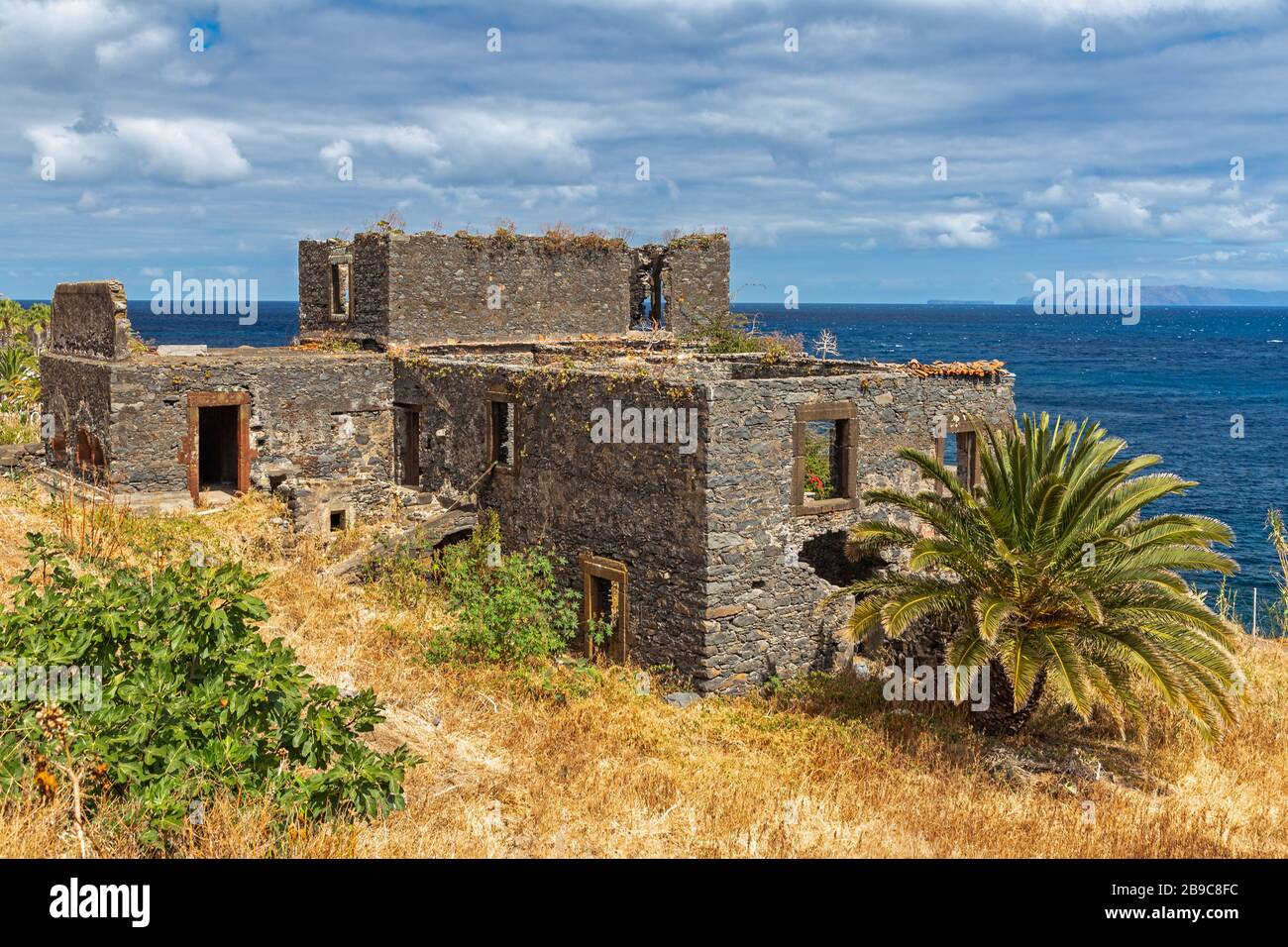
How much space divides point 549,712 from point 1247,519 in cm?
3590

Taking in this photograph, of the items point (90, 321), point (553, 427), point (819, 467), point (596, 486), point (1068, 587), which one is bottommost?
point (1068, 587)

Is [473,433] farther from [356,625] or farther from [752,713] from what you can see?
[752,713]

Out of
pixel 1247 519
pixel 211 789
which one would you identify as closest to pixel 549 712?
pixel 211 789

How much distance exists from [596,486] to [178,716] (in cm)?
1096

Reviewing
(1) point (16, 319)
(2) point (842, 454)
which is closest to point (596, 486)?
→ (2) point (842, 454)

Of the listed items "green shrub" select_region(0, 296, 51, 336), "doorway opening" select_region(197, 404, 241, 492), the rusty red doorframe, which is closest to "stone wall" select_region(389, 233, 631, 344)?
"doorway opening" select_region(197, 404, 241, 492)

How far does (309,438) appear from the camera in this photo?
23.3m

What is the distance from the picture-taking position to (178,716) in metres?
8.06

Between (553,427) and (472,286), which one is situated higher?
(472,286)

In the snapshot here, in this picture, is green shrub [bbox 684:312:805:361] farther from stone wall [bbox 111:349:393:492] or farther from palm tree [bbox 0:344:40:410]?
palm tree [bbox 0:344:40:410]

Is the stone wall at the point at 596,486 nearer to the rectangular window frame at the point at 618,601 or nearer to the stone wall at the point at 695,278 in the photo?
the rectangular window frame at the point at 618,601

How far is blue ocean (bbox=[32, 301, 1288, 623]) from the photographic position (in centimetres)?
4617

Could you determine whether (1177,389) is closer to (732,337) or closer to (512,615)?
(732,337)

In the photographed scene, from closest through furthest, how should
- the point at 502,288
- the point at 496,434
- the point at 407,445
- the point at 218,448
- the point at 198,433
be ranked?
the point at 496,434, the point at 198,433, the point at 407,445, the point at 218,448, the point at 502,288
